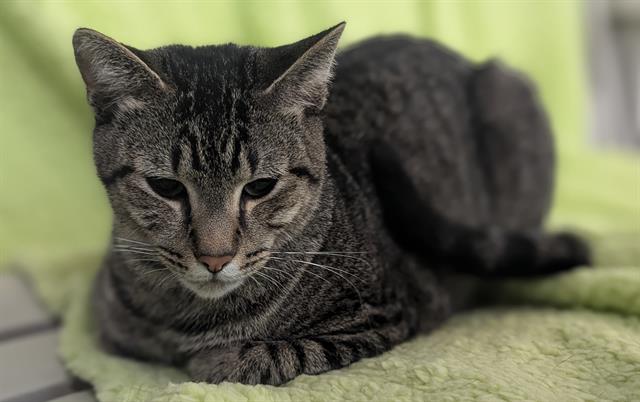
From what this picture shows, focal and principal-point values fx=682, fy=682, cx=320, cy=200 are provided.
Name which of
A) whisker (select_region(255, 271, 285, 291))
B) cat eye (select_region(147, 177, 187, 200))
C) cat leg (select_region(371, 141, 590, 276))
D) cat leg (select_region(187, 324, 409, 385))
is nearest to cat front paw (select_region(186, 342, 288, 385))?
cat leg (select_region(187, 324, 409, 385))

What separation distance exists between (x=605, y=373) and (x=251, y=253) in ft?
2.26

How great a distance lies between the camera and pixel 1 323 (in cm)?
183

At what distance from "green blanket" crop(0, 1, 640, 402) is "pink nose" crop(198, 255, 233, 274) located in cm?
21

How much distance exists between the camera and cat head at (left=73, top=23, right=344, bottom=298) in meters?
1.17

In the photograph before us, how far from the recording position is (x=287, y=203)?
128cm

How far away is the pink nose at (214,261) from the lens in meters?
1.16

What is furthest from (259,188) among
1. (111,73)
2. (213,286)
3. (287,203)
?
(111,73)

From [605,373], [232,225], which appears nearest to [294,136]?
[232,225]

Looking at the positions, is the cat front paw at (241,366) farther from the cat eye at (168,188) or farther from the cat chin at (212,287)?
the cat eye at (168,188)

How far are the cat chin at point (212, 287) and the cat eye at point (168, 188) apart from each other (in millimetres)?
164

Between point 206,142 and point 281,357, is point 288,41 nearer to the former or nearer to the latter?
point 206,142

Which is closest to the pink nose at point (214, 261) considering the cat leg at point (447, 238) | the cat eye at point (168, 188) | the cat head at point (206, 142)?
the cat head at point (206, 142)

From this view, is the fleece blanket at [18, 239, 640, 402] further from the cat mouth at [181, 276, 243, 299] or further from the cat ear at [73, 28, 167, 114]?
the cat ear at [73, 28, 167, 114]

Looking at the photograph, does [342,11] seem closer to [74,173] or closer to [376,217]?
[376,217]
